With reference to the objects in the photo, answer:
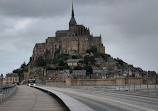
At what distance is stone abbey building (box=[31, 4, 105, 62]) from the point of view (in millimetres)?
151500

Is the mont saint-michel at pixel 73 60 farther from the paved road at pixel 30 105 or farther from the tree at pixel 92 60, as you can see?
the paved road at pixel 30 105

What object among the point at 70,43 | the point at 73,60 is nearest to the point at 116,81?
the point at 73,60

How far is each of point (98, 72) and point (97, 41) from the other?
31.3 metres

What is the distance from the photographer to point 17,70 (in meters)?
160

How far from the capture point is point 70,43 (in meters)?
153

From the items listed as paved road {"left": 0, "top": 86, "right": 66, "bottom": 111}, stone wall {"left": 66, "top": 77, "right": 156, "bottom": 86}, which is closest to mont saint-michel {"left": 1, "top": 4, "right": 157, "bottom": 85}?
stone wall {"left": 66, "top": 77, "right": 156, "bottom": 86}

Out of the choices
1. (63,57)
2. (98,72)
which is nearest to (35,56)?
(63,57)

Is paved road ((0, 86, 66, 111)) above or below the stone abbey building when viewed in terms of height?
below

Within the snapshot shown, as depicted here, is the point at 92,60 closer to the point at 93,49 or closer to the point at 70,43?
the point at 93,49

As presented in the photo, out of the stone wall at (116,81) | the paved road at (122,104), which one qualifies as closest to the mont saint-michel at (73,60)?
the stone wall at (116,81)

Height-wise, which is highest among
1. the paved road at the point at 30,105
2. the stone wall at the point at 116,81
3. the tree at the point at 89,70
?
the tree at the point at 89,70

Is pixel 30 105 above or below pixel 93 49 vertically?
below

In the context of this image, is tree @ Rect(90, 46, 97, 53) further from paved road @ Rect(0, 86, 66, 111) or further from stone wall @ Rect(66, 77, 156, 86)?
paved road @ Rect(0, 86, 66, 111)

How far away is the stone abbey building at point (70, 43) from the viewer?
151500 millimetres
